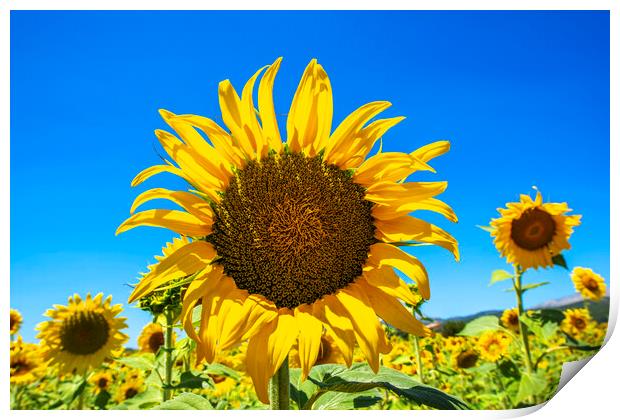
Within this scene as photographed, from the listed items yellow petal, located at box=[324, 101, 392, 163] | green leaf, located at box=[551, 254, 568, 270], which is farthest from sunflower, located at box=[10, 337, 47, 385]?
green leaf, located at box=[551, 254, 568, 270]

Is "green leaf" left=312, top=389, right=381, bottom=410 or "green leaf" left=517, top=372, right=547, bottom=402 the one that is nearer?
"green leaf" left=312, top=389, right=381, bottom=410

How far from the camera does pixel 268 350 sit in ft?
2.80

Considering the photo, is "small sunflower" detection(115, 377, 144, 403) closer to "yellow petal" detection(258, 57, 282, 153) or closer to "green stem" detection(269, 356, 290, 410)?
"green stem" detection(269, 356, 290, 410)

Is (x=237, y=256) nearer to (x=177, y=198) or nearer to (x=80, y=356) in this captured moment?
(x=177, y=198)

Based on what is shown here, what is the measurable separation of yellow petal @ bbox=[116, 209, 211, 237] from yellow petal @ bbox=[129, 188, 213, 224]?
13 millimetres

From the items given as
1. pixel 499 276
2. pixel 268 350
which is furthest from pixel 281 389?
pixel 499 276

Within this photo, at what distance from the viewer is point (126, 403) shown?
5.15 feet

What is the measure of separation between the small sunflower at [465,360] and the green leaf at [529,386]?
43 cm

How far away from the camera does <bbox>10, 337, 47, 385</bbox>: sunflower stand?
2.18m

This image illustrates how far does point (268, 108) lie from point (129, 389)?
1.81 metres

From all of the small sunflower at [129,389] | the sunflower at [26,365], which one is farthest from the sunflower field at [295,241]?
the sunflower at [26,365]

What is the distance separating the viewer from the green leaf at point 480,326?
1.77 metres

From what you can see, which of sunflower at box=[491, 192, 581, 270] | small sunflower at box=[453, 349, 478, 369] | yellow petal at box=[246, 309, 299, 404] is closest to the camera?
yellow petal at box=[246, 309, 299, 404]
